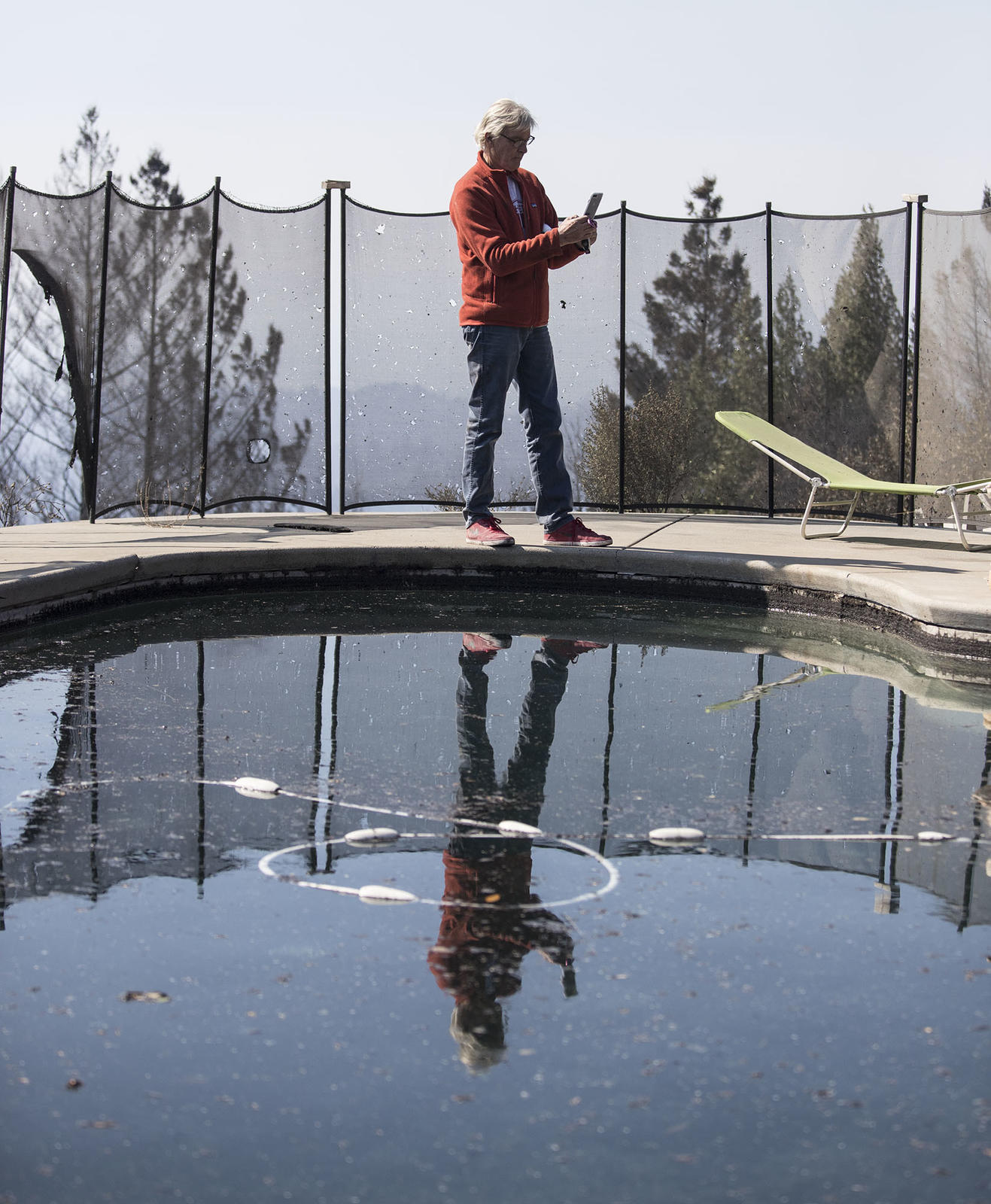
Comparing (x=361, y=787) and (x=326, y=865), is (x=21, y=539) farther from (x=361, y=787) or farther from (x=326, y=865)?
(x=326, y=865)

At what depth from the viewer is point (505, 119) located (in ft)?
18.1

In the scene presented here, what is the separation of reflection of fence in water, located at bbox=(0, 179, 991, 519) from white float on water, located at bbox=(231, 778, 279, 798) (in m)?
5.38

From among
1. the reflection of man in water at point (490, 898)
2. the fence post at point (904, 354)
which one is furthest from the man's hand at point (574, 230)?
the fence post at point (904, 354)

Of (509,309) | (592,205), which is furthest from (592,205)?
(509,309)

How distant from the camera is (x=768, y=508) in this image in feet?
28.9

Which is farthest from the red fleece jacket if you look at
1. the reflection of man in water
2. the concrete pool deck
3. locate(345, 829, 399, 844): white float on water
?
locate(345, 829, 399, 844): white float on water

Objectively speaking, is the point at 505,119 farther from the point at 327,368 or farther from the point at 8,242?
the point at 8,242

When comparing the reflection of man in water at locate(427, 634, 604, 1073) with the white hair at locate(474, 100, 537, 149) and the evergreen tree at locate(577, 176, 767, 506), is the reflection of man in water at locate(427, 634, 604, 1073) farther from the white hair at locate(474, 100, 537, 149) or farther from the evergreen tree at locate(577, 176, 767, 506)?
the evergreen tree at locate(577, 176, 767, 506)

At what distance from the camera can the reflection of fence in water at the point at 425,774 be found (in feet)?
8.23

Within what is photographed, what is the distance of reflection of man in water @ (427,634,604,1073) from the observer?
1.87m

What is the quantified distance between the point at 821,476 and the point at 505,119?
2419mm

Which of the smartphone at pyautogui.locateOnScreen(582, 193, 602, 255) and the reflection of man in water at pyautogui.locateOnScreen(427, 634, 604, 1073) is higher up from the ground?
the smartphone at pyautogui.locateOnScreen(582, 193, 602, 255)

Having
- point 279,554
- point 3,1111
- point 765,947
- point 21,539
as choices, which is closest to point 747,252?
point 279,554

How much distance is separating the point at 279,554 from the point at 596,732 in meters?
2.86
